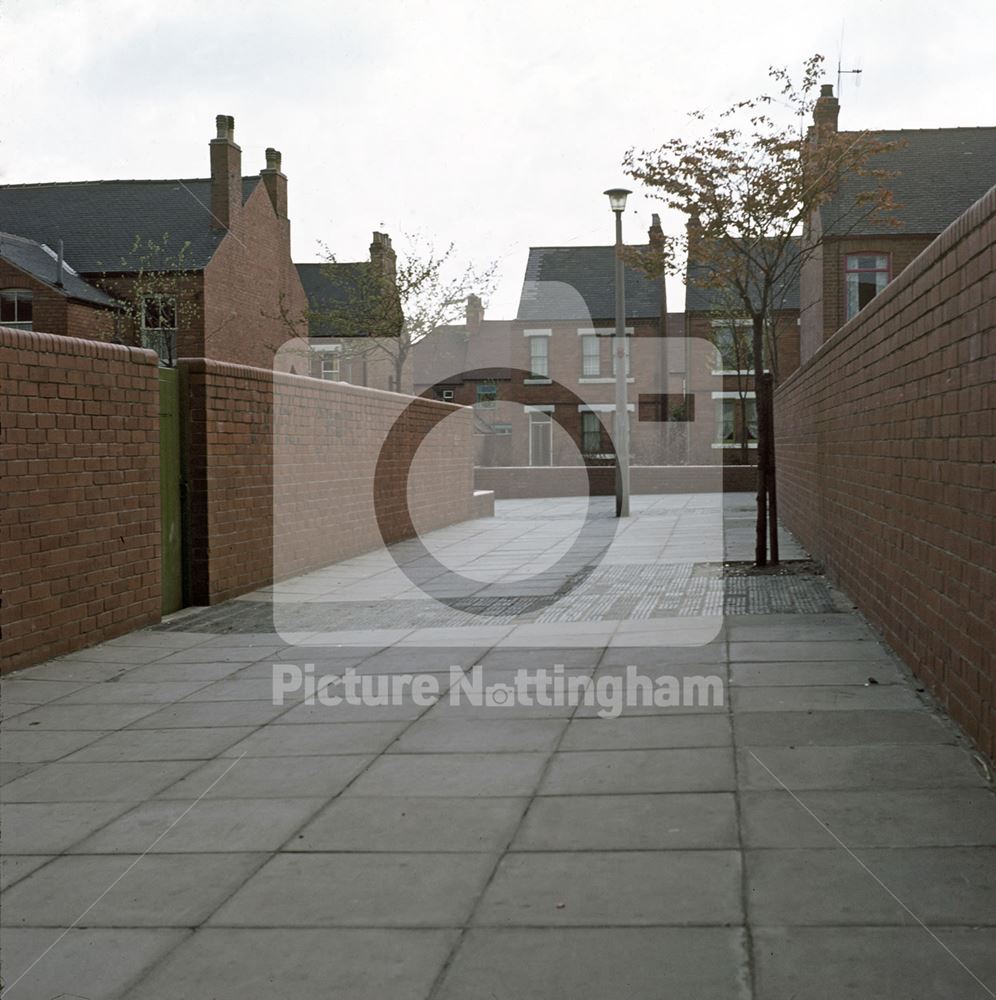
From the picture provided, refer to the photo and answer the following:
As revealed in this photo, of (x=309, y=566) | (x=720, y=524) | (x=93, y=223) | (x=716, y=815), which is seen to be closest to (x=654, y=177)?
(x=309, y=566)

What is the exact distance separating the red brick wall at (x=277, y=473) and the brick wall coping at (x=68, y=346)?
1.28 m

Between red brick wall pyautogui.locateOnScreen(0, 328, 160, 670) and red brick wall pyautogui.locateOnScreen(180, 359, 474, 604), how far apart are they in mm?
986

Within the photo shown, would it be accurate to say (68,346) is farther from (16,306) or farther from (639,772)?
(16,306)

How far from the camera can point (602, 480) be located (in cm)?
3509

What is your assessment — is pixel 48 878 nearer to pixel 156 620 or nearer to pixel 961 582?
pixel 961 582

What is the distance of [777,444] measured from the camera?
20531 millimetres

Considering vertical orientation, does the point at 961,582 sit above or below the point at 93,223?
below

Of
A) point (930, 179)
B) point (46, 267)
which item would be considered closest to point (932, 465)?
point (930, 179)

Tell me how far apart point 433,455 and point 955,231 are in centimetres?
1571

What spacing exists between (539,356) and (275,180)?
12162mm

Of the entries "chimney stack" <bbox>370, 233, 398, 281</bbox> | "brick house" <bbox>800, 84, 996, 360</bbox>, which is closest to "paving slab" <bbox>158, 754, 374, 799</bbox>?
"brick house" <bbox>800, 84, 996, 360</bbox>

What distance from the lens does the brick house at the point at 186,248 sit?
124 feet

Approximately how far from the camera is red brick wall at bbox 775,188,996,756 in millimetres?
4840

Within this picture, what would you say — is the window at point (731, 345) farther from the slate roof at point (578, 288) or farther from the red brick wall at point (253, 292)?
the red brick wall at point (253, 292)
